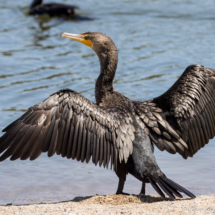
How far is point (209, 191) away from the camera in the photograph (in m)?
5.96

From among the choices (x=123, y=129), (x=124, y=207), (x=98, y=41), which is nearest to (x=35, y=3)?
(x=98, y=41)

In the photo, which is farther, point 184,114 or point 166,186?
point 184,114

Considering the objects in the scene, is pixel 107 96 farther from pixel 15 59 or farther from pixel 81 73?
pixel 15 59

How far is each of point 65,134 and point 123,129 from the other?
2.25ft

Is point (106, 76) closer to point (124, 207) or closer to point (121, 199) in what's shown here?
point (121, 199)

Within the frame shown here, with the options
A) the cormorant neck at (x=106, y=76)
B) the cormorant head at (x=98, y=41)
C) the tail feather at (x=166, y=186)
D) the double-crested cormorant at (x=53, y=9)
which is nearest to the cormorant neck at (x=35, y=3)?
the double-crested cormorant at (x=53, y=9)

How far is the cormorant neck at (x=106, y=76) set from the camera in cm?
620

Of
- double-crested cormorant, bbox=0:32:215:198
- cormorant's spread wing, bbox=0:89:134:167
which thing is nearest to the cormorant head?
double-crested cormorant, bbox=0:32:215:198

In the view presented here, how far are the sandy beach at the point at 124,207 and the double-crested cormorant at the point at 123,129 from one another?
16 centimetres

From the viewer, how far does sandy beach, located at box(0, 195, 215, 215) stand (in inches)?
185

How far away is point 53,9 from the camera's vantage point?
56.2ft

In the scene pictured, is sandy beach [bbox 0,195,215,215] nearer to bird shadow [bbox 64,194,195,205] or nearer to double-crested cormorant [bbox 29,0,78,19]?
bird shadow [bbox 64,194,195,205]

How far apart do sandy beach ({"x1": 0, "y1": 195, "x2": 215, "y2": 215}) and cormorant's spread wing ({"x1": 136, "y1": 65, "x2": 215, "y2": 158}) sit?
0.71 meters

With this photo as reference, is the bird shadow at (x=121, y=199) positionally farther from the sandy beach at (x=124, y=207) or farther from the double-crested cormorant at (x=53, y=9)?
the double-crested cormorant at (x=53, y=9)
